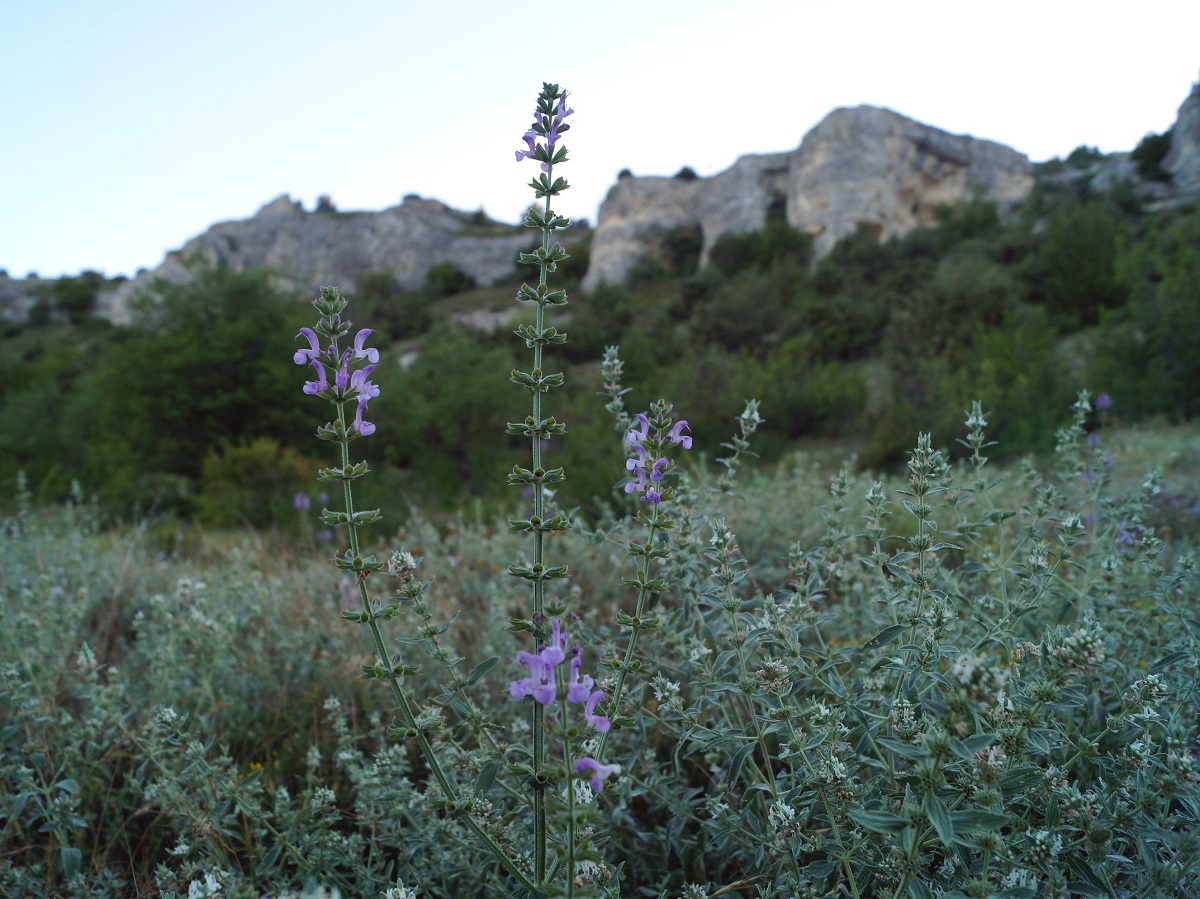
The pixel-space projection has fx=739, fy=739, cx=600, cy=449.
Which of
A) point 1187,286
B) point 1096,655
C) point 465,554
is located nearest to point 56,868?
point 1096,655

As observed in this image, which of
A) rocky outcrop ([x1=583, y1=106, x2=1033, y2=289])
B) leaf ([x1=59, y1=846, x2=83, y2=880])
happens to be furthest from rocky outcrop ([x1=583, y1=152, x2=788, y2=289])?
leaf ([x1=59, y1=846, x2=83, y2=880])

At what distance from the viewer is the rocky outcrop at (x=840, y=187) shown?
36.1 metres

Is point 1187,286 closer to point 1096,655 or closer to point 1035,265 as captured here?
point 1035,265

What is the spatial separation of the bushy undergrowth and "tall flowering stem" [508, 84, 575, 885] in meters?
0.15

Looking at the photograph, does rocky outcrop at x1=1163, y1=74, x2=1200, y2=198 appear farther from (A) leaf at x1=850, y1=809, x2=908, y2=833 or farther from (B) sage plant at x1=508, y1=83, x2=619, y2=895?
(A) leaf at x1=850, y1=809, x2=908, y2=833

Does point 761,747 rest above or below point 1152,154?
below

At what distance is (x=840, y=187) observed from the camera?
119 feet

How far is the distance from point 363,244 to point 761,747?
6042cm

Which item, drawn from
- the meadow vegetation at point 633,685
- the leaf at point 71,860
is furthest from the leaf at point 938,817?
the leaf at point 71,860

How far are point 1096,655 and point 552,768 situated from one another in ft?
2.81

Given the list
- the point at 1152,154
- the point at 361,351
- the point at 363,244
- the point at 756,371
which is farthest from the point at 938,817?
the point at 363,244

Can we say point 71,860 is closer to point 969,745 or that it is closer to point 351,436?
point 351,436

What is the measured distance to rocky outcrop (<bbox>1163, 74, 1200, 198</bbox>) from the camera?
1105 inches

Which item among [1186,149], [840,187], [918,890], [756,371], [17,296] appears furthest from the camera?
[17,296]
